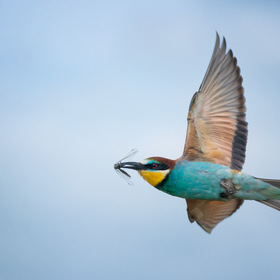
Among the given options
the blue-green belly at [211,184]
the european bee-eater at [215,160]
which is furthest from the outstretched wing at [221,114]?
the blue-green belly at [211,184]

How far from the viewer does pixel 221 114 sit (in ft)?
11.8

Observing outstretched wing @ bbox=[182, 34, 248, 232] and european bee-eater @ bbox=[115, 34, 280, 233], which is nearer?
european bee-eater @ bbox=[115, 34, 280, 233]

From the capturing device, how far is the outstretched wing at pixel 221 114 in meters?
3.50

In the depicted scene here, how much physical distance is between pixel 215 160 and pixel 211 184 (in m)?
0.20

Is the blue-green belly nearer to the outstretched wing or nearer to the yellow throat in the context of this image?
the yellow throat

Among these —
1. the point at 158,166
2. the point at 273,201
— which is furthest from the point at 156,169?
the point at 273,201

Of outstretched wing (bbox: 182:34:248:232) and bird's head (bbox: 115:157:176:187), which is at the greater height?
outstretched wing (bbox: 182:34:248:232)

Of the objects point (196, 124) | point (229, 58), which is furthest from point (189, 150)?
point (229, 58)

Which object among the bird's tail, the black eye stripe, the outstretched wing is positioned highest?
the outstretched wing

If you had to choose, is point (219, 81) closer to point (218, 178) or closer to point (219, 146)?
point (219, 146)

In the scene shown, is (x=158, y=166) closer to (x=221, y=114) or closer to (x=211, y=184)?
(x=211, y=184)

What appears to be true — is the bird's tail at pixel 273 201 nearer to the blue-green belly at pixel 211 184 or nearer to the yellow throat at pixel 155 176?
the blue-green belly at pixel 211 184

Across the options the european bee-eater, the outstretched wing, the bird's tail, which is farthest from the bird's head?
the bird's tail

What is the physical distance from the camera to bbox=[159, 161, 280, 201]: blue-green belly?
3340 millimetres
